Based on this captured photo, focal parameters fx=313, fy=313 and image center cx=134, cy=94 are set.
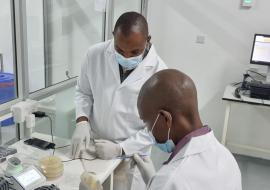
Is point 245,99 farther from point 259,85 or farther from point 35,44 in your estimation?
point 35,44

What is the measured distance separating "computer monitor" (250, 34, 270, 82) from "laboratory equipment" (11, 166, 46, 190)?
247 centimetres

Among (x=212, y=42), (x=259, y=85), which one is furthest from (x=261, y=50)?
(x=212, y=42)

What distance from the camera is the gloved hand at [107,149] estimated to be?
1.51 meters

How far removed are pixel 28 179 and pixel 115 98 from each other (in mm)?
574

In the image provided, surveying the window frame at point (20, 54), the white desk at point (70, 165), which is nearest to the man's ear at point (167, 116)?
the white desk at point (70, 165)

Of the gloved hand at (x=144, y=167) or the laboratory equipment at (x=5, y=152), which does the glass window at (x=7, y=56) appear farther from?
the gloved hand at (x=144, y=167)

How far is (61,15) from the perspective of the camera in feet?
8.12

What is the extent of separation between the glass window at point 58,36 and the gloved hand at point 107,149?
Answer: 25.1 inches

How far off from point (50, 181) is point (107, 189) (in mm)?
338

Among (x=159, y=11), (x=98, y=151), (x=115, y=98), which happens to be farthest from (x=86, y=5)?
(x=98, y=151)

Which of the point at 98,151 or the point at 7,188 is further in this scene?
the point at 98,151

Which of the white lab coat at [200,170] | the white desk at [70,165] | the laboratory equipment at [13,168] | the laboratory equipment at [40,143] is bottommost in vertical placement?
the white desk at [70,165]

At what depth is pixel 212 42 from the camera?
3.39 m

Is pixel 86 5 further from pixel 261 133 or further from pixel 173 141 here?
pixel 261 133
